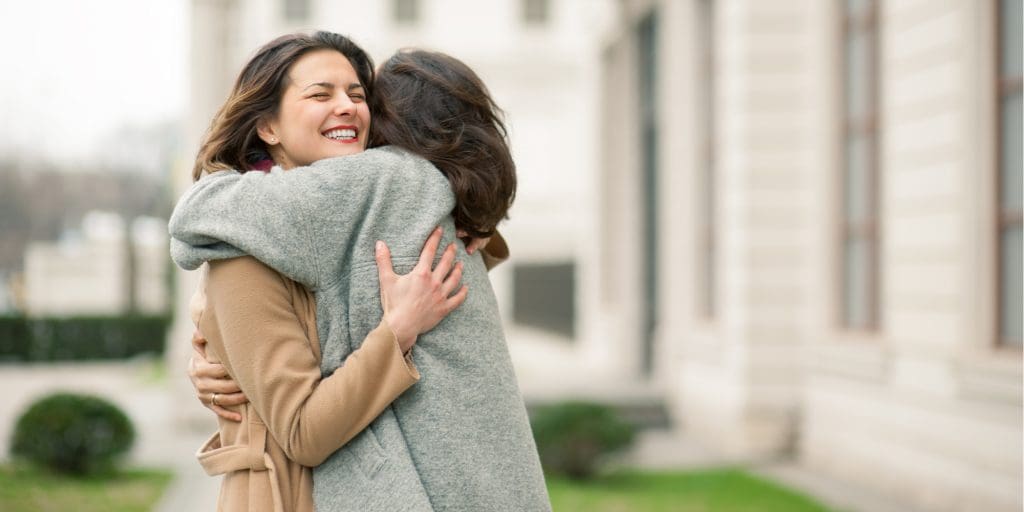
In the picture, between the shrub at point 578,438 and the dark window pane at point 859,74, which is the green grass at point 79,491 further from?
the dark window pane at point 859,74

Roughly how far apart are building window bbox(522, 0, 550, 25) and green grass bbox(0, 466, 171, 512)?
27.5m

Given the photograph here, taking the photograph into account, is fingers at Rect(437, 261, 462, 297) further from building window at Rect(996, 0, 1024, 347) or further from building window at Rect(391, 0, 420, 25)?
building window at Rect(391, 0, 420, 25)

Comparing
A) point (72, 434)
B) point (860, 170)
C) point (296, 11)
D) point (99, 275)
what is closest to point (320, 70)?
point (860, 170)

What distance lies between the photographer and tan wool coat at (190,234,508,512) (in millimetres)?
2100

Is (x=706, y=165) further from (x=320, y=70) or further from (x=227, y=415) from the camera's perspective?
(x=227, y=415)

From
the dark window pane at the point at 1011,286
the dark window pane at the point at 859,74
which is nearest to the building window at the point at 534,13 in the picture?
the dark window pane at the point at 859,74

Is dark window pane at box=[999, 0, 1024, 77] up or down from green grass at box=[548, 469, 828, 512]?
up

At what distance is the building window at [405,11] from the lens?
111 feet

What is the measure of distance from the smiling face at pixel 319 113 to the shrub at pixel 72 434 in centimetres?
785

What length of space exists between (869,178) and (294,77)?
708 cm

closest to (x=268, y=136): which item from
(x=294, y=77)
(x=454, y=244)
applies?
(x=294, y=77)

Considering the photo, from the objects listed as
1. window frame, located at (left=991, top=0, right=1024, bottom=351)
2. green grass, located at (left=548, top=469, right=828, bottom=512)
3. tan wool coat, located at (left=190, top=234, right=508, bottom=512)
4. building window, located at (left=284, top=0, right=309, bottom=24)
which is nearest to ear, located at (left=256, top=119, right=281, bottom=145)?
tan wool coat, located at (left=190, top=234, right=508, bottom=512)

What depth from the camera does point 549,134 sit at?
36.2m

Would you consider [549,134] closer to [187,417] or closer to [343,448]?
[187,417]
